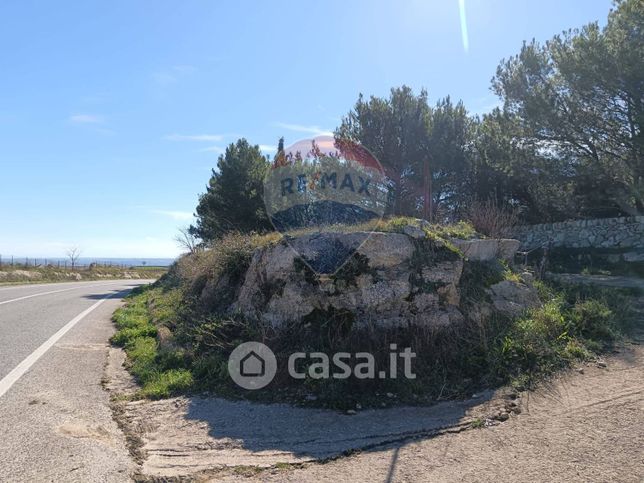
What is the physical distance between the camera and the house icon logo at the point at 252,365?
5410mm

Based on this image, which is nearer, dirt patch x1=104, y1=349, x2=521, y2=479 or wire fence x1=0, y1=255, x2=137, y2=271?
dirt patch x1=104, y1=349, x2=521, y2=479

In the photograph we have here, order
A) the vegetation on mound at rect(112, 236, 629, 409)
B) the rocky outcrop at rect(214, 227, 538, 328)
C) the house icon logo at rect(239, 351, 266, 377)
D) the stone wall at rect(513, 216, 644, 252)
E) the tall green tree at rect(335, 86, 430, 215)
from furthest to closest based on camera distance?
the tall green tree at rect(335, 86, 430, 215) → the stone wall at rect(513, 216, 644, 252) → the rocky outcrop at rect(214, 227, 538, 328) → the house icon logo at rect(239, 351, 266, 377) → the vegetation on mound at rect(112, 236, 629, 409)

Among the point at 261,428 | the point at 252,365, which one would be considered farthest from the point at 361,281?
the point at 261,428

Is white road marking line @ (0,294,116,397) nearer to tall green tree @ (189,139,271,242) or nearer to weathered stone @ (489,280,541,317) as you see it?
weathered stone @ (489,280,541,317)

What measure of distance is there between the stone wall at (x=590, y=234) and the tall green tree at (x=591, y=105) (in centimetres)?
107

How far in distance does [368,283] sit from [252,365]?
1.90 meters

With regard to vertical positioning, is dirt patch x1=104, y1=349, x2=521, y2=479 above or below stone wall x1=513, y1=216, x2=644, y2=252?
below

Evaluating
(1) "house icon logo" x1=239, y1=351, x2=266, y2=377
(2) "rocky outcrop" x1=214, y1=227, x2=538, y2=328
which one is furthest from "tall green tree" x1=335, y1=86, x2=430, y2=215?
(1) "house icon logo" x1=239, y1=351, x2=266, y2=377

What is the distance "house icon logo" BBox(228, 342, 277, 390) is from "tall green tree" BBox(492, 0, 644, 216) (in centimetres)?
1313

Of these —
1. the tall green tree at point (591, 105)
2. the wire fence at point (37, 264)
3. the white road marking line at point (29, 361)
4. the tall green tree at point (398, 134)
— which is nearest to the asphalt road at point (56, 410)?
the white road marking line at point (29, 361)

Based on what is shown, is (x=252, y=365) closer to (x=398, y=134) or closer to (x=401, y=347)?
(x=401, y=347)

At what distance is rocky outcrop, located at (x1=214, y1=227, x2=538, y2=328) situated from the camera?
611 centimetres

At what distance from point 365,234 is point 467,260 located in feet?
6.06

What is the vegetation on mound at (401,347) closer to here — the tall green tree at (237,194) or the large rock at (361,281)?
the large rock at (361,281)
